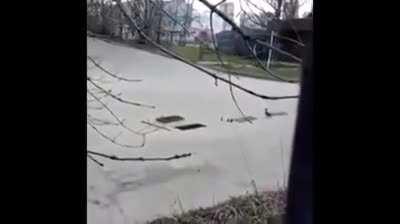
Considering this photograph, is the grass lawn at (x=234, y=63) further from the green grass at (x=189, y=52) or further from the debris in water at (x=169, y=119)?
the debris in water at (x=169, y=119)

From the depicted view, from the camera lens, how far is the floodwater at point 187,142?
796mm

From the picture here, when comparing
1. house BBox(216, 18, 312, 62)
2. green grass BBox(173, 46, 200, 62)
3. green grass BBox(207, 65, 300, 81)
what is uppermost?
house BBox(216, 18, 312, 62)

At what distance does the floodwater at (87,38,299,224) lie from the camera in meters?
0.80

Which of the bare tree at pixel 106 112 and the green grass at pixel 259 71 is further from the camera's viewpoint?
the green grass at pixel 259 71

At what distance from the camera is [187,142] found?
0.85 metres

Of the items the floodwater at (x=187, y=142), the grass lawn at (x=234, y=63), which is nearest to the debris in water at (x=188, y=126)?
the floodwater at (x=187, y=142)

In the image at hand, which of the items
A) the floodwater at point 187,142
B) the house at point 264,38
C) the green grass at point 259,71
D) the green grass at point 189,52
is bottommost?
the floodwater at point 187,142

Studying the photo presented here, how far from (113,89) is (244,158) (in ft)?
0.93

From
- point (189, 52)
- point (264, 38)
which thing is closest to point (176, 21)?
point (189, 52)

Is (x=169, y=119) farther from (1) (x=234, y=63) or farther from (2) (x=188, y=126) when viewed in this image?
(1) (x=234, y=63)

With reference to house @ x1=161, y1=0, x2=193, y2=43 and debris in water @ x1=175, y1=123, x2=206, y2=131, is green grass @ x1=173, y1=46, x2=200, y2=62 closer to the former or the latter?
house @ x1=161, y1=0, x2=193, y2=43

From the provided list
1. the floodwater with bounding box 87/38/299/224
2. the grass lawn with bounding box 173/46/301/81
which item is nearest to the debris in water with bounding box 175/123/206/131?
the floodwater with bounding box 87/38/299/224
